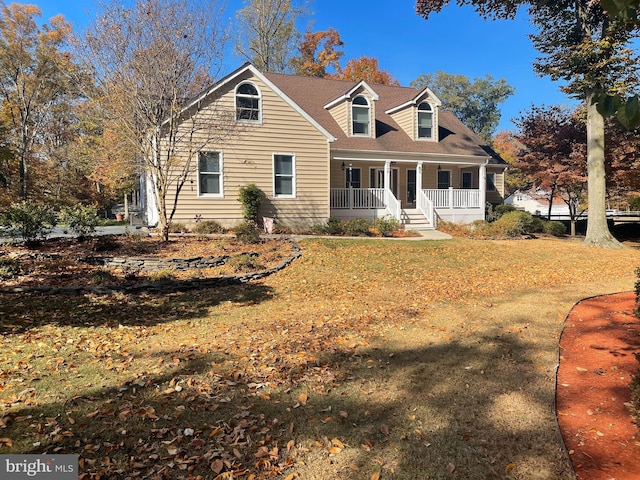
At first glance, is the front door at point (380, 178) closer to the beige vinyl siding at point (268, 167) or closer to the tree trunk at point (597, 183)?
the beige vinyl siding at point (268, 167)

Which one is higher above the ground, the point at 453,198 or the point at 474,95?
the point at 474,95

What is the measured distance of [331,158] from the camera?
57.3 feet

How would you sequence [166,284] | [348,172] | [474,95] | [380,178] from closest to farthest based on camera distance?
[166,284] < [348,172] < [380,178] < [474,95]

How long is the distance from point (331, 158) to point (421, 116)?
616 centimetres

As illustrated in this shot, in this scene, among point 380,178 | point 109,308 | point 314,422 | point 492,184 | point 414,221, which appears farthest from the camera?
point 492,184

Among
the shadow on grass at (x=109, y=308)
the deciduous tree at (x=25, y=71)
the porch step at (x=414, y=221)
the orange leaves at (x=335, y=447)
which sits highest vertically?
the deciduous tree at (x=25, y=71)

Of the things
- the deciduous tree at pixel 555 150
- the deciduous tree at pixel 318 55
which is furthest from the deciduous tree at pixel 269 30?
the deciduous tree at pixel 555 150

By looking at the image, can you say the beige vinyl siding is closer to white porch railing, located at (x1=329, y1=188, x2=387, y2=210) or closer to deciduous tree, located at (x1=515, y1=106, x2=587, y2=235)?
white porch railing, located at (x1=329, y1=188, x2=387, y2=210)

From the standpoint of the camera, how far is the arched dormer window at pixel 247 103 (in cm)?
1489

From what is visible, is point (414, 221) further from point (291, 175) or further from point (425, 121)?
point (291, 175)

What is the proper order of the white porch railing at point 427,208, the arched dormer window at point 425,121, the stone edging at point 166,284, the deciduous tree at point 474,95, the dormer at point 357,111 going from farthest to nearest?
the deciduous tree at point 474,95, the arched dormer window at point 425,121, the dormer at point 357,111, the white porch railing at point 427,208, the stone edging at point 166,284

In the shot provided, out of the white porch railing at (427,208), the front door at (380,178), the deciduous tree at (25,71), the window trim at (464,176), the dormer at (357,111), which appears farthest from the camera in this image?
the deciduous tree at (25,71)

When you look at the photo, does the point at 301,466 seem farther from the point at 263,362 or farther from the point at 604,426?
the point at 604,426

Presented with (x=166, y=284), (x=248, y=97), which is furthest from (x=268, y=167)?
(x=166, y=284)
